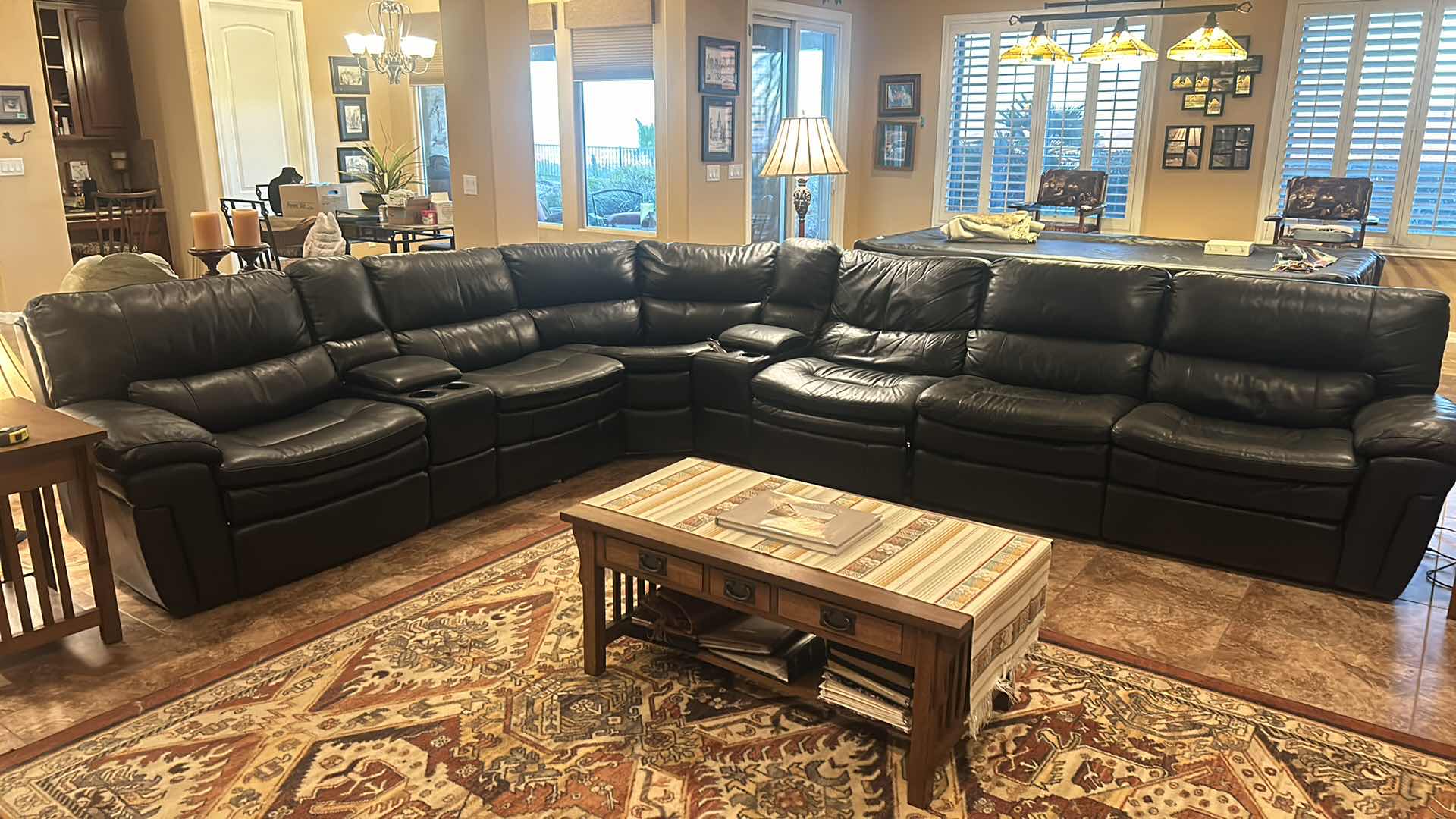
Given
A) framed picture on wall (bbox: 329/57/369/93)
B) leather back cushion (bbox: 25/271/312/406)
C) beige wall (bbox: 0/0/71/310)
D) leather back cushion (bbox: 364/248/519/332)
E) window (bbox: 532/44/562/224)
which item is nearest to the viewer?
leather back cushion (bbox: 25/271/312/406)

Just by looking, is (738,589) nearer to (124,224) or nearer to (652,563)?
(652,563)

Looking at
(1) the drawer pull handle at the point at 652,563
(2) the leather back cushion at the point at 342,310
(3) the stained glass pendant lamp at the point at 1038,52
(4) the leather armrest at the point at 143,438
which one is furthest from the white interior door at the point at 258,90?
(1) the drawer pull handle at the point at 652,563

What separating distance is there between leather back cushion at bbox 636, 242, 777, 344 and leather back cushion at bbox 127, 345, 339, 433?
5.72 feet

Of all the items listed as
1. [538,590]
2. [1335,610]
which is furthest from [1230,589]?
[538,590]

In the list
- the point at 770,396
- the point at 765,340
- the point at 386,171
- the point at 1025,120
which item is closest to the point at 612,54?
the point at 386,171

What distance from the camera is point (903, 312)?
190 inches

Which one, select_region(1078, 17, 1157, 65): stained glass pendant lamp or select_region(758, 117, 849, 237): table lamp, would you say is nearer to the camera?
select_region(758, 117, 849, 237): table lamp

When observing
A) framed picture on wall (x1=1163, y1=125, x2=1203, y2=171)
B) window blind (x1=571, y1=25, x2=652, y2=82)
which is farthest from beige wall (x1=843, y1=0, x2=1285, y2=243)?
window blind (x1=571, y1=25, x2=652, y2=82)

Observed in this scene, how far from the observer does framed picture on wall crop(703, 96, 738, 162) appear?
24.2ft

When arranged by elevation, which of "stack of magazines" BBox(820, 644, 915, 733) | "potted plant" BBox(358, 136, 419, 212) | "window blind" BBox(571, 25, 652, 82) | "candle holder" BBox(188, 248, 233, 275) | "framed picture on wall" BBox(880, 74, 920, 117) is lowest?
"stack of magazines" BBox(820, 644, 915, 733)

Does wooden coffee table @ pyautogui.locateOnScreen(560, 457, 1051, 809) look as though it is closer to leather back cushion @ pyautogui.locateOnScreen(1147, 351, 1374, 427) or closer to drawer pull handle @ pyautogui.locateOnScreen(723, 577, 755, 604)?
drawer pull handle @ pyautogui.locateOnScreen(723, 577, 755, 604)

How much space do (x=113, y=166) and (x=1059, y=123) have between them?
8.38 m

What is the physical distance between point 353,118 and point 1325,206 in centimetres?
899

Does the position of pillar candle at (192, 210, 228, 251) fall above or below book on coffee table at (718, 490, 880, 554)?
above
